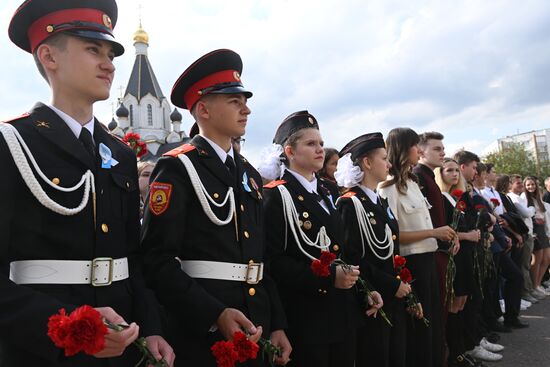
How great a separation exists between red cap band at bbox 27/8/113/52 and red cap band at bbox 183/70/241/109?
829mm

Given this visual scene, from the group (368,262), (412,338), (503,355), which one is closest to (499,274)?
(503,355)

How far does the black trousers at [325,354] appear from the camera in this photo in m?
3.15

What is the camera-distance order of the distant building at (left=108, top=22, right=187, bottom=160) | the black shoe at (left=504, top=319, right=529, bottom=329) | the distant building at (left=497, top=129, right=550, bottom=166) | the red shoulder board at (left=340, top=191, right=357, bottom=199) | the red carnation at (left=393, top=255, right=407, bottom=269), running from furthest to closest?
1. the distant building at (left=497, top=129, right=550, bottom=166)
2. the distant building at (left=108, top=22, right=187, bottom=160)
3. the black shoe at (left=504, top=319, right=529, bottom=329)
4. the red shoulder board at (left=340, top=191, right=357, bottom=199)
5. the red carnation at (left=393, top=255, right=407, bottom=269)

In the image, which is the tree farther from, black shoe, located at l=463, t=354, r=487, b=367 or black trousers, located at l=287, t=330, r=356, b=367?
black trousers, located at l=287, t=330, r=356, b=367

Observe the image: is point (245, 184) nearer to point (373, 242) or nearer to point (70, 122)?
point (70, 122)

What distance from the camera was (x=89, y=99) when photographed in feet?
6.57

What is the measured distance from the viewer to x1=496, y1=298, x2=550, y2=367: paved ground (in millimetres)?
5148

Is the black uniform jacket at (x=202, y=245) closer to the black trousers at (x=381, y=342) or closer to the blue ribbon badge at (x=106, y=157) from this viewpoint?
the blue ribbon badge at (x=106, y=157)

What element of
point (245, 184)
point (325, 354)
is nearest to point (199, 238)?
point (245, 184)

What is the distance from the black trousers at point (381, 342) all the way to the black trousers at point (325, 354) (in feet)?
1.20

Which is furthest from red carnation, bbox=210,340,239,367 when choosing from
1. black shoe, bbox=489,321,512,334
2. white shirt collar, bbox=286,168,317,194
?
black shoe, bbox=489,321,512,334

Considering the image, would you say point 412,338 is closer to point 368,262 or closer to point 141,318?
point 368,262

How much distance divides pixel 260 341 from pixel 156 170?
1.04m

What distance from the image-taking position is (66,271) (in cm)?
174
